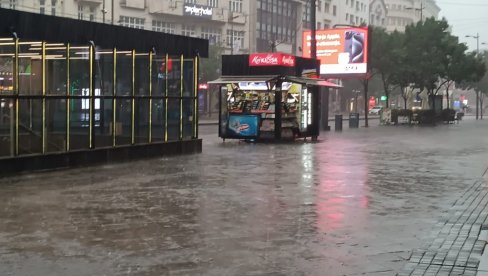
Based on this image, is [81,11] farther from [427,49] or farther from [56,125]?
[56,125]

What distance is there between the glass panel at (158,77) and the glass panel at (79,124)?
276 centimetres

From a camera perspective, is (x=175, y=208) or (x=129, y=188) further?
(x=129, y=188)

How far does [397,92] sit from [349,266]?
100.0m

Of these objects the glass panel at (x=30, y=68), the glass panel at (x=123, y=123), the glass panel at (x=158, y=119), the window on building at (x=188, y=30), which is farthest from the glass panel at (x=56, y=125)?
the window on building at (x=188, y=30)

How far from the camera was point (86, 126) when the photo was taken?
50.1 ft

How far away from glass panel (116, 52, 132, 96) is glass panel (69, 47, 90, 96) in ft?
3.70

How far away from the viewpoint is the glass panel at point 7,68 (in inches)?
528

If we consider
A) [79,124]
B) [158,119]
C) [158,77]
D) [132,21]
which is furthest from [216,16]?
[79,124]

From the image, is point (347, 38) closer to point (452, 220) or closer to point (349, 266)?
point (452, 220)

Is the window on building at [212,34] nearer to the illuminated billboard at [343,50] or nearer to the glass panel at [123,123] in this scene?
the illuminated billboard at [343,50]

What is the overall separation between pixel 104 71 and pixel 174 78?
9.97 feet

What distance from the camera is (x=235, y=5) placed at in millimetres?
78562

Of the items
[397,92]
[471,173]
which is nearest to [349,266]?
[471,173]

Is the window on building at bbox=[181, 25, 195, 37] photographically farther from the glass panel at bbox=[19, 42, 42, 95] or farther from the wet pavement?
the glass panel at bbox=[19, 42, 42, 95]
